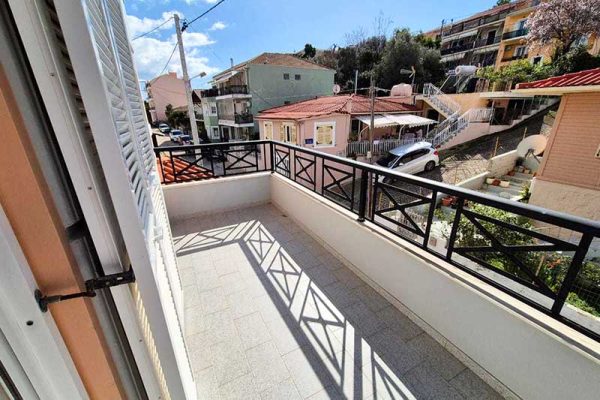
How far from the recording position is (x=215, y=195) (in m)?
3.95

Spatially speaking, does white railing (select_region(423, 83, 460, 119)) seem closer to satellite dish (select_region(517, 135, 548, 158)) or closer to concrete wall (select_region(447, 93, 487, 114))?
concrete wall (select_region(447, 93, 487, 114))

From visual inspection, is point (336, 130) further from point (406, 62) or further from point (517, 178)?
point (406, 62)

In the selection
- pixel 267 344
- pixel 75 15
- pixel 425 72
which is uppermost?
pixel 425 72

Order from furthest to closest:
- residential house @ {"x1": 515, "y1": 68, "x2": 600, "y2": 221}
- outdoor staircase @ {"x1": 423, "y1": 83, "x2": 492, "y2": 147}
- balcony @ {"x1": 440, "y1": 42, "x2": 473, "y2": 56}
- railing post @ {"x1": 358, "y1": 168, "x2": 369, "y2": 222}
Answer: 1. balcony @ {"x1": 440, "y1": 42, "x2": 473, "y2": 56}
2. outdoor staircase @ {"x1": 423, "y1": 83, "x2": 492, "y2": 147}
3. residential house @ {"x1": 515, "y1": 68, "x2": 600, "y2": 221}
4. railing post @ {"x1": 358, "y1": 168, "x2": 369, "y2": 222}

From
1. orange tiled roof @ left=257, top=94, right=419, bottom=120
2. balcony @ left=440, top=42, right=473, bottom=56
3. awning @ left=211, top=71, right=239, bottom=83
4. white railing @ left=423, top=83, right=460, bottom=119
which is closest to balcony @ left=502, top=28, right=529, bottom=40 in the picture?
balcony @ left=440, top=42, right=473, bottom=56

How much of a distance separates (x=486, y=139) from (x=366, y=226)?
14.0 m

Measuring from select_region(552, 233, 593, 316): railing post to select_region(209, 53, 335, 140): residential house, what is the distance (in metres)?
14.2

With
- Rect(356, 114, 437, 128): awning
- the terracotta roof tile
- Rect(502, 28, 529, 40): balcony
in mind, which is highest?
Rect(502, 28, 529, 40): balcony

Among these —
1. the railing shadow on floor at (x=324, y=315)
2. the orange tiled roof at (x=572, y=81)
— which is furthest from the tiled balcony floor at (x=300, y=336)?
the orange tiled roof at (x=572, y=81)

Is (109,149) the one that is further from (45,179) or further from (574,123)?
(574,123)

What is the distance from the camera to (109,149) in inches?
26.5

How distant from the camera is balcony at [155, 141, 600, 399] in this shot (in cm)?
133

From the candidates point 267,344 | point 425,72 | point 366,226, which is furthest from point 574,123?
point 425,72

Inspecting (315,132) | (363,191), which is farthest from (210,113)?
(363,191)
